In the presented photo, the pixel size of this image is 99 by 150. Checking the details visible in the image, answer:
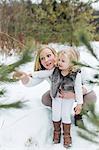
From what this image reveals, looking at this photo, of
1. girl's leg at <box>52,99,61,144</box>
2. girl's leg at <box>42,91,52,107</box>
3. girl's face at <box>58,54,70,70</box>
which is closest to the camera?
girl's face at <box>58,54,70,70</box>

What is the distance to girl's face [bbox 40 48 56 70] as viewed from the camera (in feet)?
13.3

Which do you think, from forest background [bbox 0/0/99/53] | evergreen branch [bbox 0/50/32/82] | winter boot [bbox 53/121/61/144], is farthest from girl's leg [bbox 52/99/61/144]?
forest background [bbox 0/0/99/53]

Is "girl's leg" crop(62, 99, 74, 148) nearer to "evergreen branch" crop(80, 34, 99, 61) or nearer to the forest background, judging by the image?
"evergreen branch" crop(80, 34, 99, 61)

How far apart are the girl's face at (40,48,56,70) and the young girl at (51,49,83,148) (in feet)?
0.29

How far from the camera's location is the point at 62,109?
3.98m

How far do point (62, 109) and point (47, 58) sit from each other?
494 millimetres

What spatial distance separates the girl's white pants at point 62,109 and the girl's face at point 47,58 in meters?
0.32

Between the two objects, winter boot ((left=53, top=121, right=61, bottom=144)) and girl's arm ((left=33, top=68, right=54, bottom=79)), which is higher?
girl's arm ((left=33, top=68, right=54, bottom=79))

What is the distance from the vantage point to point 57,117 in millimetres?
4000

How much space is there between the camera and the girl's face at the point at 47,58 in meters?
4.04

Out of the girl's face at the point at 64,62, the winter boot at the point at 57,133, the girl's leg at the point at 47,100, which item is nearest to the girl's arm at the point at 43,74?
the girl's face at the point at 64,62

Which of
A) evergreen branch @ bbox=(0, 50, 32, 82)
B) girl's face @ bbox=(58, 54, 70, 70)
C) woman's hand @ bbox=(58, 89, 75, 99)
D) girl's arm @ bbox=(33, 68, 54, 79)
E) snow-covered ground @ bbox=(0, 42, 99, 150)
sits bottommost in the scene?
snow-covered ground @ bbox=(0, 42, 99, 150)

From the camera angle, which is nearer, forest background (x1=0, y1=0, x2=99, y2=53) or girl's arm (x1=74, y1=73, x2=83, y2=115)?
girl's arm (x1=74, y1=73, x2=83, y2=115)

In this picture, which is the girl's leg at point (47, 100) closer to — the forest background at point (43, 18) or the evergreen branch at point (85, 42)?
the evergreen branch at point (85, 42)
